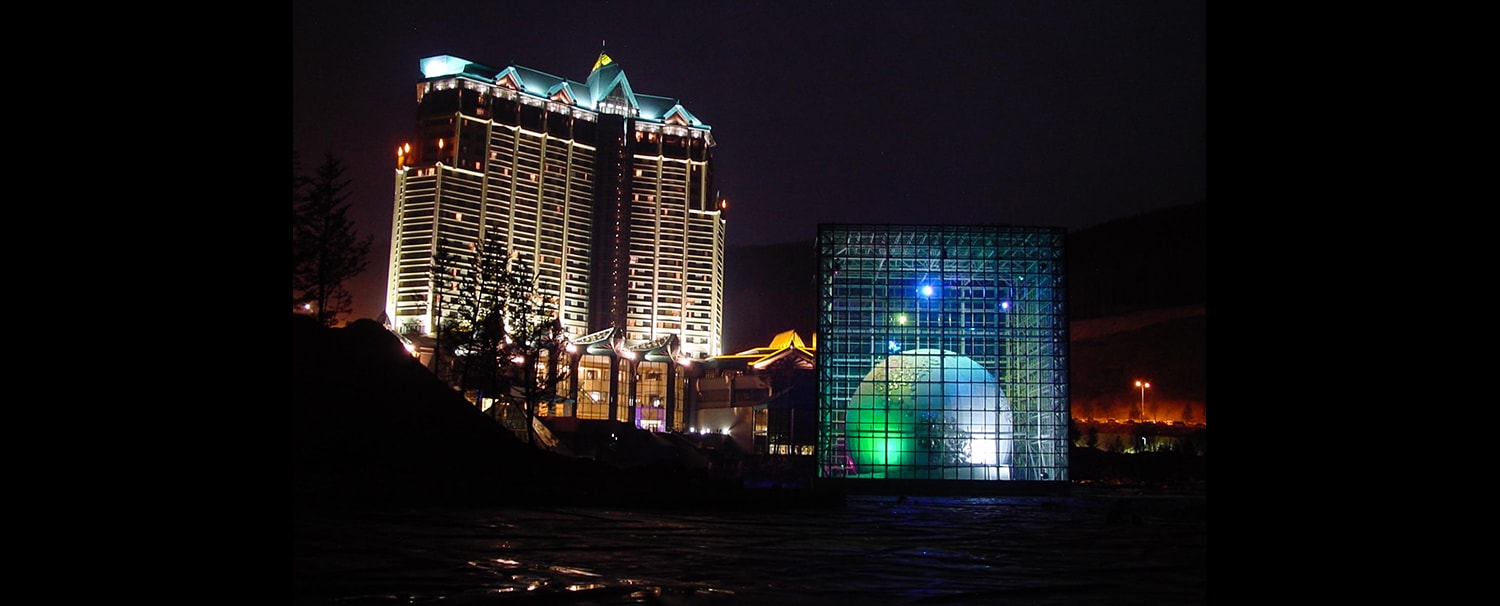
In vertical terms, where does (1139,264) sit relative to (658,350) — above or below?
above

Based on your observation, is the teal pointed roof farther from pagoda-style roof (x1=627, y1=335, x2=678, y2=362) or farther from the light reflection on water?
the light reflection on water

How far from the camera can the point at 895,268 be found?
4238cm

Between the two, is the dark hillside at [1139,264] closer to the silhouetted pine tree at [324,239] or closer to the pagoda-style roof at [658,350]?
the pagoda-style roof at [658,350]

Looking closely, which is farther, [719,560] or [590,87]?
[590,87]

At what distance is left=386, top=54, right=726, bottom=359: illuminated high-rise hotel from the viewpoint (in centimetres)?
11688

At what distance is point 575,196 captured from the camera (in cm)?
12800

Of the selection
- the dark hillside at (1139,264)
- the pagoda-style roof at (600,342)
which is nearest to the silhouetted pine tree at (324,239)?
Answer: the pagoda-style roof at (600,342)

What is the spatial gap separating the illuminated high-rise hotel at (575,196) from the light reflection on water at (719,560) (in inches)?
3829

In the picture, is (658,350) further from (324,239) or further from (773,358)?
(324,239)

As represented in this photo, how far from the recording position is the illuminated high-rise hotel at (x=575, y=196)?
116875 mm

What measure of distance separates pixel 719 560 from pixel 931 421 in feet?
100

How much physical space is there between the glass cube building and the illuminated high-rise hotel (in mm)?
74586

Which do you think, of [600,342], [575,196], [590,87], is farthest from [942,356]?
[590,87]

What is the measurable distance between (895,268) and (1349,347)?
40.5m
